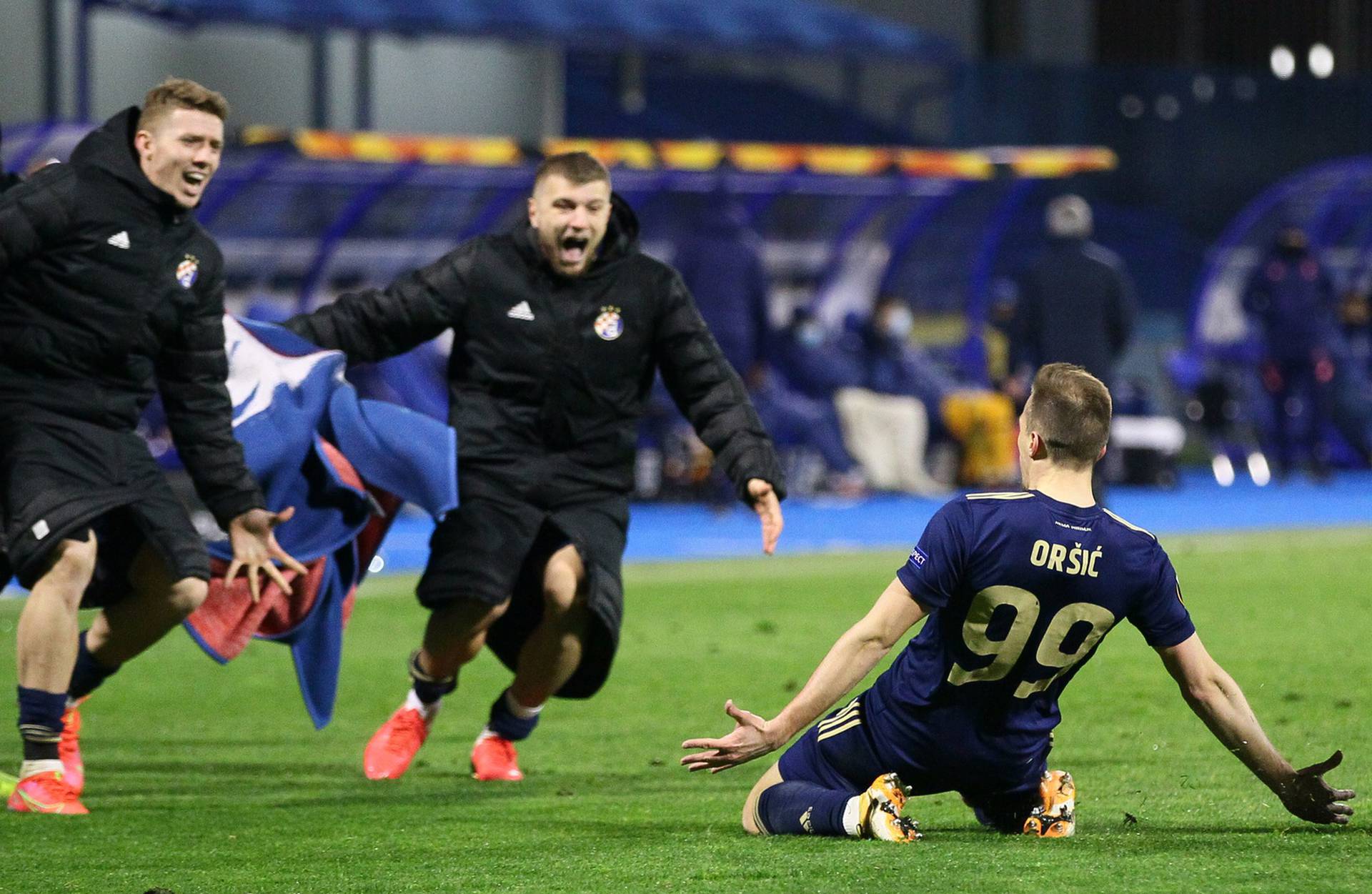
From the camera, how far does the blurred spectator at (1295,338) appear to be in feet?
67.4

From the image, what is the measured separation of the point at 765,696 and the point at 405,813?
102 inches

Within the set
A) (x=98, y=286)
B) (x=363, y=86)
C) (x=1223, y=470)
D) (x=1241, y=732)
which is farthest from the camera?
(x=363, y=86)

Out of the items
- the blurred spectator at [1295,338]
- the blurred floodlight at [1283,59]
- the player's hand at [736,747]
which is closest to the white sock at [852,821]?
the player's hand at [736,747]

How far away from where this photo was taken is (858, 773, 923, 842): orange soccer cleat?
518 centimetres

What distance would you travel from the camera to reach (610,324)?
7.05 metres

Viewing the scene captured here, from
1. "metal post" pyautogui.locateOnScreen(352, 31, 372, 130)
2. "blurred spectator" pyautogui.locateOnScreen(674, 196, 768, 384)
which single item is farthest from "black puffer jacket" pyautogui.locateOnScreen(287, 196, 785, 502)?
"metal post" pyautogui.locateOnScreen(352, 31, 372, 130)

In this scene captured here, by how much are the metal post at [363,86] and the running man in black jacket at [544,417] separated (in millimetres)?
17891

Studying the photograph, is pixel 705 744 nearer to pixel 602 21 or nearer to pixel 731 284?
pixel 731 284

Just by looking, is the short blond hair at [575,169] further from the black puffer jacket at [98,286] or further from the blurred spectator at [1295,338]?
the blurred spectator at [1295,338]

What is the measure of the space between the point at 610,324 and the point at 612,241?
0.29m

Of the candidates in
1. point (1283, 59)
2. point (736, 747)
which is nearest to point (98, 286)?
point (736, 747)

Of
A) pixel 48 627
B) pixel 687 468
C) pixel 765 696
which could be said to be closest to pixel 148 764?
pixel 48 627

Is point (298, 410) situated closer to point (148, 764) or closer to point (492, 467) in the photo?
point (492, 467)

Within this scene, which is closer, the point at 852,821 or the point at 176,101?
the point at 852,821
